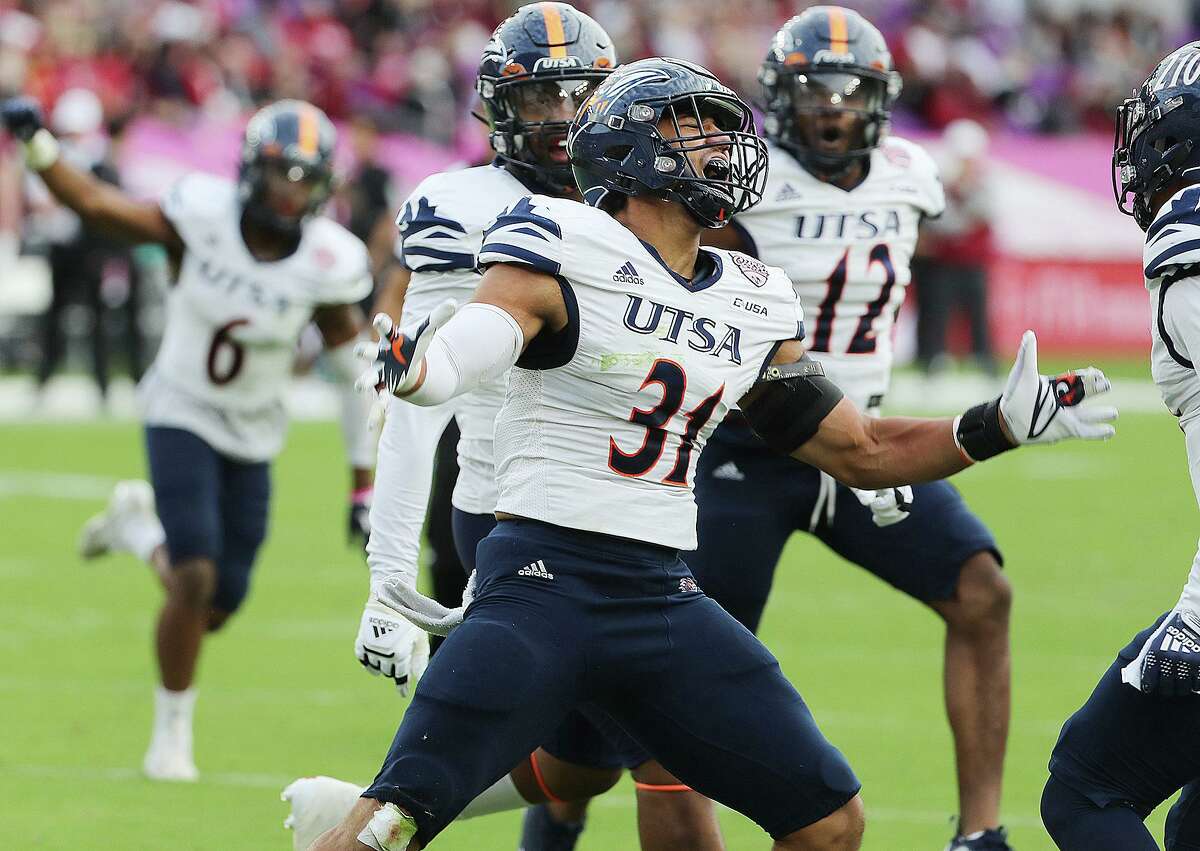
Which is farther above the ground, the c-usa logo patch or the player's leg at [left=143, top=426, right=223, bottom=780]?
the c-usa logo patch

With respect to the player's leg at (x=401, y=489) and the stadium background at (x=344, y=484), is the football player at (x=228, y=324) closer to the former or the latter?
the stadium background at (x=344, y=484)

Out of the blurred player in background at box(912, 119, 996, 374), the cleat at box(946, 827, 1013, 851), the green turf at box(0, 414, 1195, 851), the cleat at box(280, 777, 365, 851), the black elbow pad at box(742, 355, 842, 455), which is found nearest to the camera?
the black elbow pad at box(742, 355, 842, 455)

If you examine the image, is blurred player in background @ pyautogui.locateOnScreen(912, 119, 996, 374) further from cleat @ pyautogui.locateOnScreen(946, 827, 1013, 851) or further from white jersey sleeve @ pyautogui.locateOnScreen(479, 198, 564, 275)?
white jersey sleeve @ pyautogui.locateOnScreen(479, 198, 564, 275)

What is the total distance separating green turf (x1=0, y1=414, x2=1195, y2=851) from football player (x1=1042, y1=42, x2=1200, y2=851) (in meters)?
1.54

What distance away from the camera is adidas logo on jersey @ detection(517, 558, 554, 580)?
143 inches

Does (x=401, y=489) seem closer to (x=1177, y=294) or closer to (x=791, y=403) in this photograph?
(x=791, y=403)

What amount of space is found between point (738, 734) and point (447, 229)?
1.52 metres

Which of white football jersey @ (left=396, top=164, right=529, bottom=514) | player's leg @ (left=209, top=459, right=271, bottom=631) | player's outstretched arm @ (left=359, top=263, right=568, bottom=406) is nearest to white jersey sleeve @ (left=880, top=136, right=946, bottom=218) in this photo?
white football jersey @ (left=396, top=164, right=529, bottom=514)

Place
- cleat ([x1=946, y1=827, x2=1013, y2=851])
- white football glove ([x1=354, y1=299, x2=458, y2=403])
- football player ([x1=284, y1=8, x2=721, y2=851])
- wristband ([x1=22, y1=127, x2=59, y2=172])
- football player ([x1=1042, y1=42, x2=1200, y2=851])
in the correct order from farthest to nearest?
1. wristband ([x1=22, y1=127, x2=59, y2=172])
2. cleat ([x1=946, y1=827, x2=1013, y2=851])
3. football player ([x1=284, y1=8, x2=721, y2=851])
4. football player ([x1=1042, y1=42, x2=1200, y2=851])
5. white football glove ([x1=354, y1=299, x2=458, y2=403])

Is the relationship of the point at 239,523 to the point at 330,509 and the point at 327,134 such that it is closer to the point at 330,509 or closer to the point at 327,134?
the point at 327,134

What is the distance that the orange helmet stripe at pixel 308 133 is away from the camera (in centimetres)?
658

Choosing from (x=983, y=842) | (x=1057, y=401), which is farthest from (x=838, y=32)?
(x=983, y=842)

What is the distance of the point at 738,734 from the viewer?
143 inches

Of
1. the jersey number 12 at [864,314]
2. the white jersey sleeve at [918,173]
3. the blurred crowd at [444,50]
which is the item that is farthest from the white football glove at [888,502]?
the blurred crowd at [444,50]
